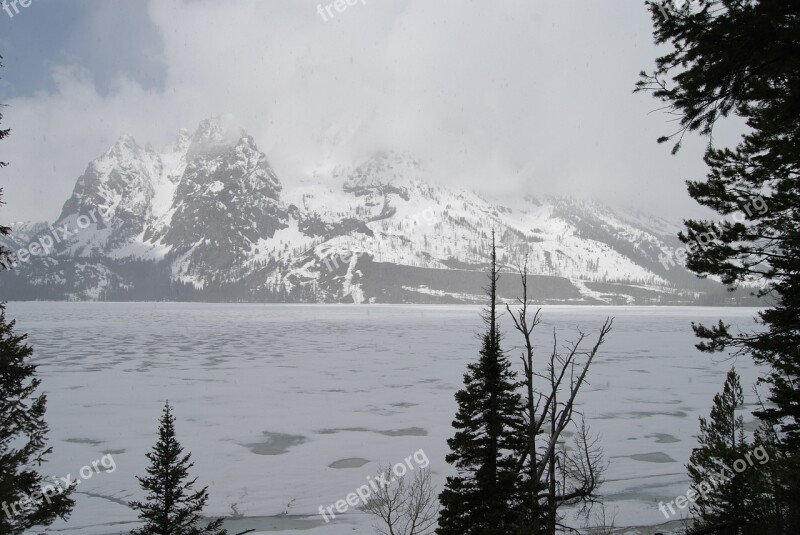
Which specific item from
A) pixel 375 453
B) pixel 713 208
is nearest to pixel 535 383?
pixel 375 453

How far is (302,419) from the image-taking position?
98.6 feet

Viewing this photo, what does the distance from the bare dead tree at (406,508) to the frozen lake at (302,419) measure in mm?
654

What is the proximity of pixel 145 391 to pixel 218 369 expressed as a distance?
34.4 feet

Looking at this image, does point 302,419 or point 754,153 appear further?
point 302,419

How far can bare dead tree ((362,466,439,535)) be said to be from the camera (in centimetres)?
1633

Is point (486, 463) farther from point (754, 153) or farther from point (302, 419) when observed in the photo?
point (302, 419)

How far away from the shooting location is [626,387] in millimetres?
40594

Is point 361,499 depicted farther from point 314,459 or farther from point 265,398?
point 265,398

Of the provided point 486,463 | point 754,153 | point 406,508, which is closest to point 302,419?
point 406,508

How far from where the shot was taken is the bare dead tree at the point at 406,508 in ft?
53.6

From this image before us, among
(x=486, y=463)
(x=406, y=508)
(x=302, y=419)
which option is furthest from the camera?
(x=302, y=419)

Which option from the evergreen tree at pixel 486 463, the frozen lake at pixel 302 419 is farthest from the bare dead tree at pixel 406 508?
the evergreen tree at pixel 486 463

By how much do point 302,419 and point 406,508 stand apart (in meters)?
13.8

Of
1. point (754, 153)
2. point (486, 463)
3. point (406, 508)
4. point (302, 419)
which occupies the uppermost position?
point (754, 153)
